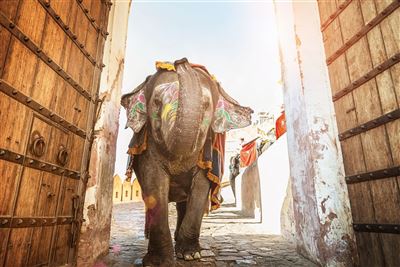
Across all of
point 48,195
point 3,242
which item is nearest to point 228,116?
point 48,195

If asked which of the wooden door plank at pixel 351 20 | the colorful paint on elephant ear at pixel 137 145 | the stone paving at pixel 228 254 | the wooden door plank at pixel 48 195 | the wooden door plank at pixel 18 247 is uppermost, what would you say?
the wooden door plank at pixel 351 20

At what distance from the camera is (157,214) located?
314cm

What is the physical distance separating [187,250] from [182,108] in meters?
1.67

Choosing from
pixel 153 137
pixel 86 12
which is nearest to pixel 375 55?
pixel 153 137

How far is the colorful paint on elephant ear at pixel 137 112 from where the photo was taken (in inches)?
145

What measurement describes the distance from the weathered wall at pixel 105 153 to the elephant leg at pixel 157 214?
48 centimetres

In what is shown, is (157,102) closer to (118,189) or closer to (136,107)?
(136,107)

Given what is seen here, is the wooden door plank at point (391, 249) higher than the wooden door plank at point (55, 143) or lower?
lower

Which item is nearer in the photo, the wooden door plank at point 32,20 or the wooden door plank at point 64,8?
the wooden door plank at point 32,20

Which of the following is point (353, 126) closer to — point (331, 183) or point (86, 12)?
point (331, 183)

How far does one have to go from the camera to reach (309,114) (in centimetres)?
354

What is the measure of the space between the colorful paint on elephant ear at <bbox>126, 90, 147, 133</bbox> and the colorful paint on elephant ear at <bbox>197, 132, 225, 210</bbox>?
35.8 inches

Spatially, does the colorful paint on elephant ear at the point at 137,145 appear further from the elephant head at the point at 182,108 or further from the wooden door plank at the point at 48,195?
the wooden door plank at the point at 48,195

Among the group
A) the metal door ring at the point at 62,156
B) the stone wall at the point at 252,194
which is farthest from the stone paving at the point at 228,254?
the stone wall at the point at 252,194
